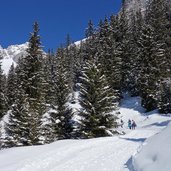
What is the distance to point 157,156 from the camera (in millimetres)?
13570

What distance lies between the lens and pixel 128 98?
71.9 metres

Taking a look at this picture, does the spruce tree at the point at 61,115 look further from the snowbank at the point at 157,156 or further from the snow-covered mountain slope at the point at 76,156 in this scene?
the snowbank at the point at 157,156

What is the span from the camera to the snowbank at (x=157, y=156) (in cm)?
1264

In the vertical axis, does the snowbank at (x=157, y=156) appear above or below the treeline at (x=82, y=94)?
below

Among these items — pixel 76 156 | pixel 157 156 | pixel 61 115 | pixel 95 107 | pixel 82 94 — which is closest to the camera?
pixel 157 156

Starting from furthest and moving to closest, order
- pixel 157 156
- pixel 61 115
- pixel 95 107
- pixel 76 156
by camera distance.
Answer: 1. pixel 61 115
2. pixel 95 107
3. pixel 76 156
4. pixel 157 156

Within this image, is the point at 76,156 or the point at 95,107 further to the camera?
the point at 95,107

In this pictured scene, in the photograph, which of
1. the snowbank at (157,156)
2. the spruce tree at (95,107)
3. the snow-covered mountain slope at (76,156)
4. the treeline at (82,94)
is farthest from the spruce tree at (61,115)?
the snowbank at (157,156)

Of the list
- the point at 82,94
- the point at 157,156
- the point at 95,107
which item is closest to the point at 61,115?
the point at 82,94

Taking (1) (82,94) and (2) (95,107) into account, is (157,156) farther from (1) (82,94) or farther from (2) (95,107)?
(1) (82,94)

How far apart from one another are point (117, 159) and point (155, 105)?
4176 centimetres

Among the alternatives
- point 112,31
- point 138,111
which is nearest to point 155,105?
point 138,111

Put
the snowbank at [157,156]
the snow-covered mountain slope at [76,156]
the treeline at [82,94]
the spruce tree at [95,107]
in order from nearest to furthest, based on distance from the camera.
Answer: the snowbank at [157,156], the snow-covered mountain slope at [76,156], the spruce tree at [95,107], the treeline at [82,94]

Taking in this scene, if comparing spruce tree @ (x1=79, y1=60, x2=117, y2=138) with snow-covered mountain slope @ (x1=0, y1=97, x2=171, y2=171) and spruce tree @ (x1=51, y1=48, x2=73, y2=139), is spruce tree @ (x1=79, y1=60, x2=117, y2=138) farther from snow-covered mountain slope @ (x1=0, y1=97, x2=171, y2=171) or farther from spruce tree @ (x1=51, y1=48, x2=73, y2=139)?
snow-covered mountain slope @ (x1=0, y1=97, x2=171, y2=171)
